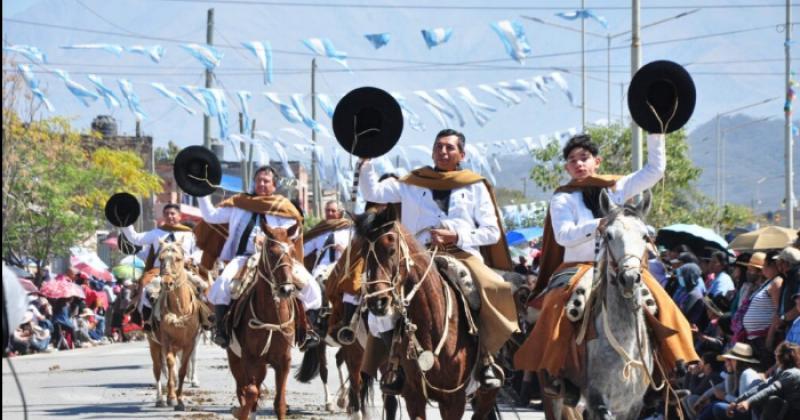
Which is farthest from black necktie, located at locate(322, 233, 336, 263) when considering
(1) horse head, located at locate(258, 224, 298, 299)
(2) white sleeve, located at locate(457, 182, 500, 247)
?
(2) white sleeve, located at locate(457, 182, 500, 247)

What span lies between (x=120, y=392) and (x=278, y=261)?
7442mm

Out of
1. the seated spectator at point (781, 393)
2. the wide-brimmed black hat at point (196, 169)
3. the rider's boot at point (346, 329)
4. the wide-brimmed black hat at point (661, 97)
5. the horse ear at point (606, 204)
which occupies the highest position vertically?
the wide-brimmed black hat at point (661, 97)

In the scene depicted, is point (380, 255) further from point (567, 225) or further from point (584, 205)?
point (584, 205)

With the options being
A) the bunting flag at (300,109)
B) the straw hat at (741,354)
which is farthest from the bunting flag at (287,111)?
the straw hat at (741,354)

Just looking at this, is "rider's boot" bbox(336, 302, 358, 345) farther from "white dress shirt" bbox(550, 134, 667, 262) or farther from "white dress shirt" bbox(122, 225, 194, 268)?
"white dress shirt" bbox(122, 225, 194, 268)

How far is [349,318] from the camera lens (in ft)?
47.3

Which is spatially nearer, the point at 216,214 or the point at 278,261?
the point at 278,261

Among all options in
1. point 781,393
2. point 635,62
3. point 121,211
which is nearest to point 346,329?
point 781,393

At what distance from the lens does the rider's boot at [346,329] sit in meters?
13.4

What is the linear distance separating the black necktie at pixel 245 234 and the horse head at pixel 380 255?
16.9ft

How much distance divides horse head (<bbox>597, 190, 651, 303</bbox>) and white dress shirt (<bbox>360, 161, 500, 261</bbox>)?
1.66 meters

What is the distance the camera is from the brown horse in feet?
49.0

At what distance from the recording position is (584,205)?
1179 cm

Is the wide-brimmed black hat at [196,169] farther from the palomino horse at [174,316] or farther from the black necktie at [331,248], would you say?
the palomino horse at [174,316]
